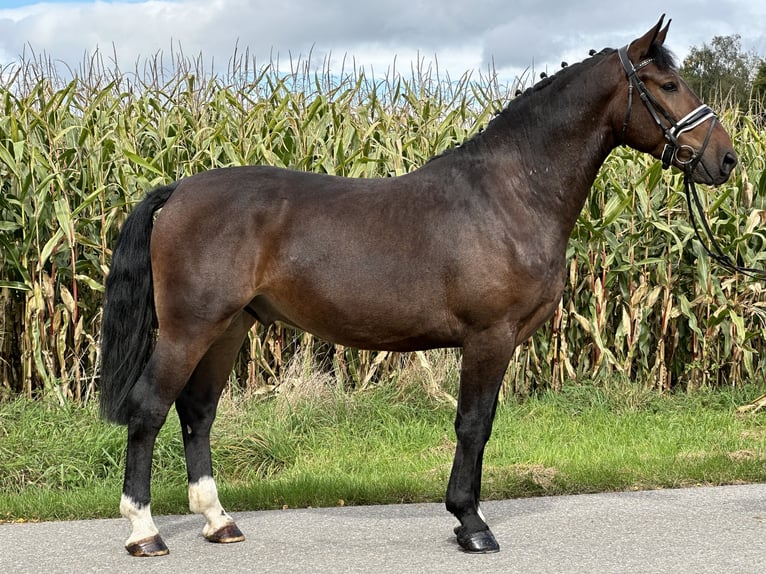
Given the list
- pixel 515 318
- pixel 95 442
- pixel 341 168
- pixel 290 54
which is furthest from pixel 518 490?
pixel 290 54

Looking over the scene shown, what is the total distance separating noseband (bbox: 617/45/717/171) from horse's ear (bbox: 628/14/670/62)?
0.10 feet

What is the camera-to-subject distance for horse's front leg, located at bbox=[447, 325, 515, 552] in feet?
14.3

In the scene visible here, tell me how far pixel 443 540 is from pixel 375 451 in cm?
188

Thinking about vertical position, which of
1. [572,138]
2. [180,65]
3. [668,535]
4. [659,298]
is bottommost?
[668,535]

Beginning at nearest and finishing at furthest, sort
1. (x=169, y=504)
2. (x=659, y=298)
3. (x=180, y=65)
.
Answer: (x=169, y=504) < (x=659, y=298) < (x=180, y=65)

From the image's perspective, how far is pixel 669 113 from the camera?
4.40m

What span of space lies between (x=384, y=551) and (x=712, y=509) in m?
1.84

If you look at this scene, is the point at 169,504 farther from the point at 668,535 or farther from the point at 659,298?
the point at 659,298

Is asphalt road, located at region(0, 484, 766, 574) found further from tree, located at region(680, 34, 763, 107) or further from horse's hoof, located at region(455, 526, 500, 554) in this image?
tree, located at region(680, 34, 763, 107)

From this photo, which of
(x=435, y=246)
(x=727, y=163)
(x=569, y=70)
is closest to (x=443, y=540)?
(x=435, y=246)

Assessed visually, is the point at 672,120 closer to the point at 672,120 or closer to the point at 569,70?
the point at 672,120

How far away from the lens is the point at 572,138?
4.55 m

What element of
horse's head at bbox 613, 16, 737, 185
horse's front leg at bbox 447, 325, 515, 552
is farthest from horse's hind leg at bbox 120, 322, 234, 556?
horse's head at bbox 613, 16, 737, 185

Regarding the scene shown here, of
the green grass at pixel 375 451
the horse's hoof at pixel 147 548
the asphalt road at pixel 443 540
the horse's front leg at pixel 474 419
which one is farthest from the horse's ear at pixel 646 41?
the horse's hoof at pixel 147 548
